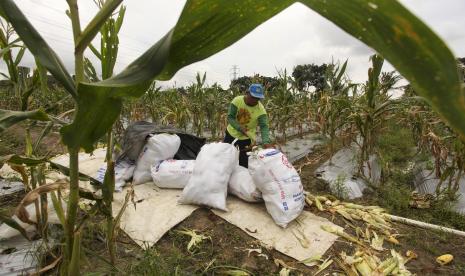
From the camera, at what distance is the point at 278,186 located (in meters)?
2.45

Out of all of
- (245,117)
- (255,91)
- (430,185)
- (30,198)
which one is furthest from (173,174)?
(430,185)

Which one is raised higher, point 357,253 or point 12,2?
point 12,2

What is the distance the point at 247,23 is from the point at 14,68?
1832 mm

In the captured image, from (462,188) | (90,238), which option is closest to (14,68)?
(90,238)

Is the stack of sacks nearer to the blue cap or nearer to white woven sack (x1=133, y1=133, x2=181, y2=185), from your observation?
white woven sack (x1=133, y1=133, x2=181, y2=185)

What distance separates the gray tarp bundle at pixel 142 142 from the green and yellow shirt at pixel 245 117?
522 mm

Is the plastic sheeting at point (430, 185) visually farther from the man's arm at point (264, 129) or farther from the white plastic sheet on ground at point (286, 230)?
the man's arm at point (264, 129)

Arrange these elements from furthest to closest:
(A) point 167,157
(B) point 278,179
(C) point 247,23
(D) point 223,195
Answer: (A) point 167,157, (D) point 223,195, (B) point 278,179, (C) point 247,23

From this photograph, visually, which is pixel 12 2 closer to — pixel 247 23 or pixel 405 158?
pixel 247 23

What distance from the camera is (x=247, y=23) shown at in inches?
22.5

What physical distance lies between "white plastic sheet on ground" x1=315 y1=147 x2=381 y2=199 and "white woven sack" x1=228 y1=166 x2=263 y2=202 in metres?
1.10

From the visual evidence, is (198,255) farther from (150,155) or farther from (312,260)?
(150,155)

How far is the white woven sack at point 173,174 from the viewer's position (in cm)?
297

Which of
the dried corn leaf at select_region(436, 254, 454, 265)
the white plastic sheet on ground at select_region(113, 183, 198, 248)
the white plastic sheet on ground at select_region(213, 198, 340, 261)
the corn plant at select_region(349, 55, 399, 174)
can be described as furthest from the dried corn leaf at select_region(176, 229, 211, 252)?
the corn plant at select_region(349, 55, 399, 174)
